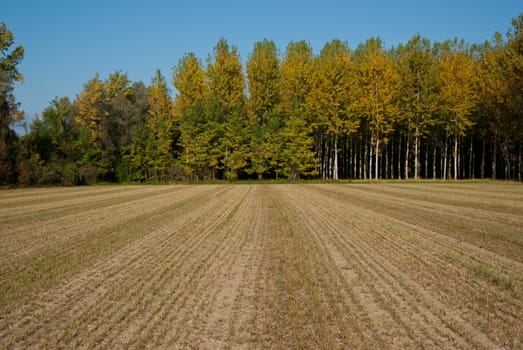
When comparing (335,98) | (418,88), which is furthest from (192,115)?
(418,88)

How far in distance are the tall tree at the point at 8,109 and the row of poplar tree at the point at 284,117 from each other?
3.48ft

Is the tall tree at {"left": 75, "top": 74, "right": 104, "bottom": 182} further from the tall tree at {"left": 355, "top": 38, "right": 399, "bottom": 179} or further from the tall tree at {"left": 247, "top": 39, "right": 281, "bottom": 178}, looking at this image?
the tall tree at {"left": 355, "top": 38, "right": 399, "bottom": 179}

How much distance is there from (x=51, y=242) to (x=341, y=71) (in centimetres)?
4030

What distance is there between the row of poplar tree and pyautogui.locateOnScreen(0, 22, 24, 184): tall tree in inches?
41.8

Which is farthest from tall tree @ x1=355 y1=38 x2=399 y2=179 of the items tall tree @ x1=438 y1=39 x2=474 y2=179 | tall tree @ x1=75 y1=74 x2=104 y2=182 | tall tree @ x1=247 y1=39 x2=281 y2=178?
tall tree @ x1=75 y1=74 x2=104 y2=182

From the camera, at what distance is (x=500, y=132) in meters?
43.4

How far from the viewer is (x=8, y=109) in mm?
45312

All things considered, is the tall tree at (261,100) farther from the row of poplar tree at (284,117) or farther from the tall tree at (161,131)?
the tall tree at (161,131)

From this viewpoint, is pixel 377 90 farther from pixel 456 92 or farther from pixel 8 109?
pixel 8 109

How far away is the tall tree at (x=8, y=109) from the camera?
138 ft

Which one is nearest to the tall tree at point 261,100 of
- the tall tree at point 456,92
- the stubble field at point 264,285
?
the tall tree at point 456,92

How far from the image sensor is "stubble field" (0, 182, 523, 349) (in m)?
4.68

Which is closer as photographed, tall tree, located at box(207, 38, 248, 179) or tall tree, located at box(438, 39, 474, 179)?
tall tree, located at box(438, 39, 474, 179)

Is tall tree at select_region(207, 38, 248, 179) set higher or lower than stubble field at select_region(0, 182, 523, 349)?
higher
